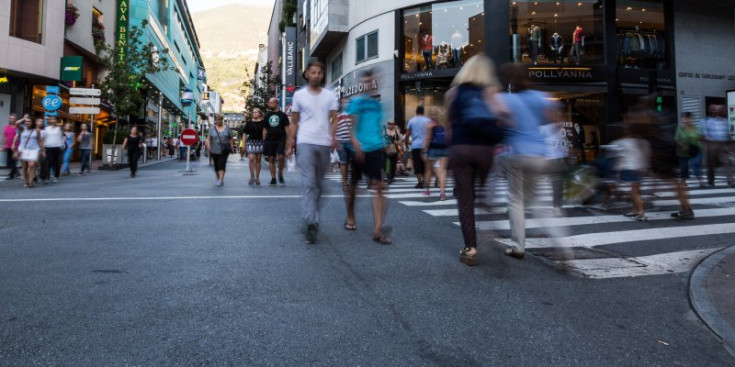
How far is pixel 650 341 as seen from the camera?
2.71m

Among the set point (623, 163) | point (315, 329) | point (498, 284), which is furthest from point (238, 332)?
point (623, 163)

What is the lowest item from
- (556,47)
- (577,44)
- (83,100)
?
(83,100)

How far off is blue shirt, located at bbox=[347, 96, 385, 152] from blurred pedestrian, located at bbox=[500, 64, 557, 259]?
1605 millimetres

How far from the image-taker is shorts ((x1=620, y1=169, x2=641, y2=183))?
263 inches

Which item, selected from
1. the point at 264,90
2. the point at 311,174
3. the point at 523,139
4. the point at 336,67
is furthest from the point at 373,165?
the point at 264,90

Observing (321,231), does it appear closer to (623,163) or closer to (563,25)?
(623,163)

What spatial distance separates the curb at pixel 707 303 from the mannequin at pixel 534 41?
63.5 ft

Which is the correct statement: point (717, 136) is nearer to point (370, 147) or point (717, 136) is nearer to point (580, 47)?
point (370, 147)

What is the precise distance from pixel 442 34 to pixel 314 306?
23.1 meters

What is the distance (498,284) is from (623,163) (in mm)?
4045

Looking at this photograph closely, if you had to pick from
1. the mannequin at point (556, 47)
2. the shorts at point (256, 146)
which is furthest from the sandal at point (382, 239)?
the mannequin at point (556, 47)

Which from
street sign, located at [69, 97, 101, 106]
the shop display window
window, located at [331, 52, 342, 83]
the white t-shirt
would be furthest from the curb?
window, located at [331, 52, 342, 83]

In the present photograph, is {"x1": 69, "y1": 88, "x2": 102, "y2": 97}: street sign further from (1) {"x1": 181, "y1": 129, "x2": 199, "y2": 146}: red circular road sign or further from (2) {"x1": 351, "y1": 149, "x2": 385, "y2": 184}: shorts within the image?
(2) {"x1": 351, "y1": 149, "x2": 385, "y2": 184}: shorts

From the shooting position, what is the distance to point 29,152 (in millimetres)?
11648
